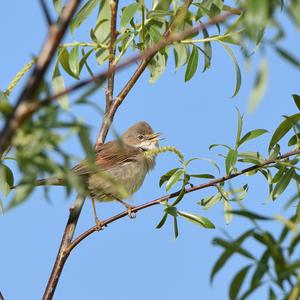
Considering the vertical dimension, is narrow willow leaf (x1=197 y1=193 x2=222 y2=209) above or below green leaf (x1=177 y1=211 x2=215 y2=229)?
above

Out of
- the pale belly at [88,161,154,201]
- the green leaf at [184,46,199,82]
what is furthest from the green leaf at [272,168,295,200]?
the pale belly at [88,161,154,201]

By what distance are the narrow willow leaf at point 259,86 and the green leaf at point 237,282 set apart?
0.54m

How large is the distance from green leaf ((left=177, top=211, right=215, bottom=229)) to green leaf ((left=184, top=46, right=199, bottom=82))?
31.5 inches

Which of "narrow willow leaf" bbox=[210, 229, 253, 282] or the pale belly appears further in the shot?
the pale belly

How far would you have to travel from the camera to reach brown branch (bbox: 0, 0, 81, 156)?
1139 mm

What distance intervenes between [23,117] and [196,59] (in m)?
2.70

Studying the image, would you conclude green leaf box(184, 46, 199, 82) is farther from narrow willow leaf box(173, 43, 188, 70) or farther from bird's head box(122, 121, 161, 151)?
bird's head box(122, 121, 161, 151)

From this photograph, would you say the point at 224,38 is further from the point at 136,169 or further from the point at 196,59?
the point at 136,169

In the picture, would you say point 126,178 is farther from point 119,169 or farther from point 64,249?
point 64,249

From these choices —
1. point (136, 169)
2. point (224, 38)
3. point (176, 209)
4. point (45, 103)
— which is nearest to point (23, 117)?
point (45, 103)

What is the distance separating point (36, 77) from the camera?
3.74 feet

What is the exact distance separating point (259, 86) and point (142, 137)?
6134 mm

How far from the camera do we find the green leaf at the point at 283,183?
11.4 feet

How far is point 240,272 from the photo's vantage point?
165 cm
